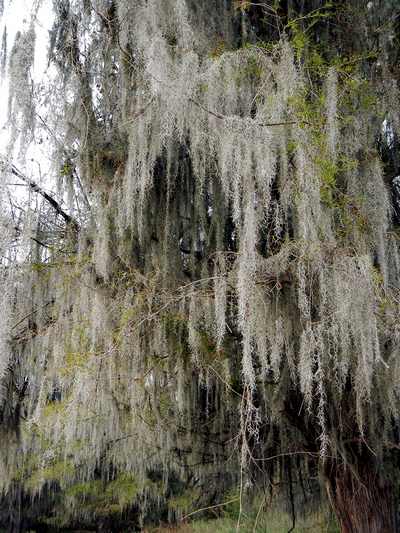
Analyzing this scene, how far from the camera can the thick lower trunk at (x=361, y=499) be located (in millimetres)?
3152

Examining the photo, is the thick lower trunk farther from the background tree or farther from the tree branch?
the tree branch

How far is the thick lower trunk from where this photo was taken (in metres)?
3.15

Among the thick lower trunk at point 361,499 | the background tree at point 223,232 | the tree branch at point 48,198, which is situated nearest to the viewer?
the background tree at point 223,232

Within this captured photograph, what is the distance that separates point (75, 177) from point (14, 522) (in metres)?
5.64

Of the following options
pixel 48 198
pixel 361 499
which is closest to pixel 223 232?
pixel 48 198

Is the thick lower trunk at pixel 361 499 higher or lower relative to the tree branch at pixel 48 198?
lower

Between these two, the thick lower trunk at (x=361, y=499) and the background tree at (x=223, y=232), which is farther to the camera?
the thick lower trunk at (x=361, y=499)

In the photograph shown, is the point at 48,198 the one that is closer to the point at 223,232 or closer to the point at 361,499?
the point at 223,232

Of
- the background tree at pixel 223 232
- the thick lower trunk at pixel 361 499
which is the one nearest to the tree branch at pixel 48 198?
the background tree at pixel 223 232

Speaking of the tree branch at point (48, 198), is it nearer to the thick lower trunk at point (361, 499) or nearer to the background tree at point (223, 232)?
the background tree at point (223, 232)

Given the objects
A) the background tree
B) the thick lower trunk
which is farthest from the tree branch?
the thick lower trunk

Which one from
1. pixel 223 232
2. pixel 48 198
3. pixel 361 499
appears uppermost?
pixel 48 198

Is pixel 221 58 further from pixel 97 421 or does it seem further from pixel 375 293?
pixel 97 421

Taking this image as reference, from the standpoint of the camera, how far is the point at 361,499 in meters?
3.17
